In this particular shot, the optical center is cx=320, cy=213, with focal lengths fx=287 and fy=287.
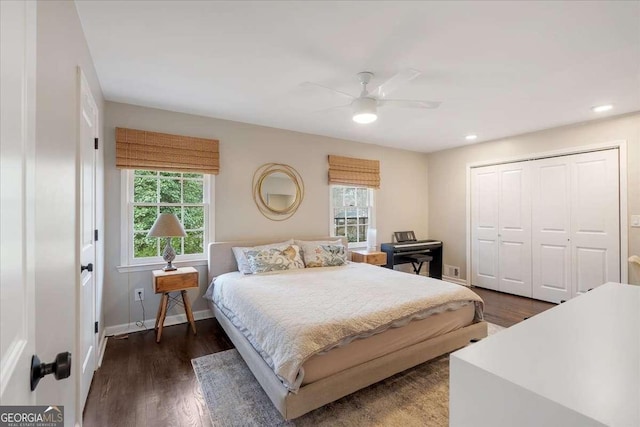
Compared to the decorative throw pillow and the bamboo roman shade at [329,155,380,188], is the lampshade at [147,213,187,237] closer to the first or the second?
the decorative throw pillow

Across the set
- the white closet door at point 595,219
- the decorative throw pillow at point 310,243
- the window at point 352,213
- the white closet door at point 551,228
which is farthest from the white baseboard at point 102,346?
the white closet door at point 595,219

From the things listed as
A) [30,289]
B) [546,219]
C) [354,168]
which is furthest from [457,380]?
[546,219]

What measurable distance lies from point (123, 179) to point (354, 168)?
126 inches

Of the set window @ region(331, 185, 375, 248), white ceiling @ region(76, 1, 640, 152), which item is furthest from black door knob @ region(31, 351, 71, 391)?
window @ region(331, 185, 375, 248)

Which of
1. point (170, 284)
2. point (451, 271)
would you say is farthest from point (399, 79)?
point (451, 271)

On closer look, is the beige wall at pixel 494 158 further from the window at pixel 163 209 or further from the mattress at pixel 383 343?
the window at pixel 163 209

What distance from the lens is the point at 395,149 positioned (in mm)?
5348

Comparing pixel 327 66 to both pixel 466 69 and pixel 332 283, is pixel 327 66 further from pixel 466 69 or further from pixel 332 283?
pixel 332 283

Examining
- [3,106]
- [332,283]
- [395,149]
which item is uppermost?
[395,149]

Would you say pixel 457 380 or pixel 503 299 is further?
pixel 503 299

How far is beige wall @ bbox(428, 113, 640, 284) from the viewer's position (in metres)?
3.39

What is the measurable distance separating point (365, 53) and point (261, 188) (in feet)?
7.46

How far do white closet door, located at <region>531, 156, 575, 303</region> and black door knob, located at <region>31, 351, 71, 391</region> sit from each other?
5152 millimetres

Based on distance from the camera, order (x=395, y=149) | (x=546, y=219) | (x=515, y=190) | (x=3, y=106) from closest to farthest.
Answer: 1. (x=3, y=106)
2. (x=546, y=219)
3. (x=515, y=190)
4. (x=395, y=149)
